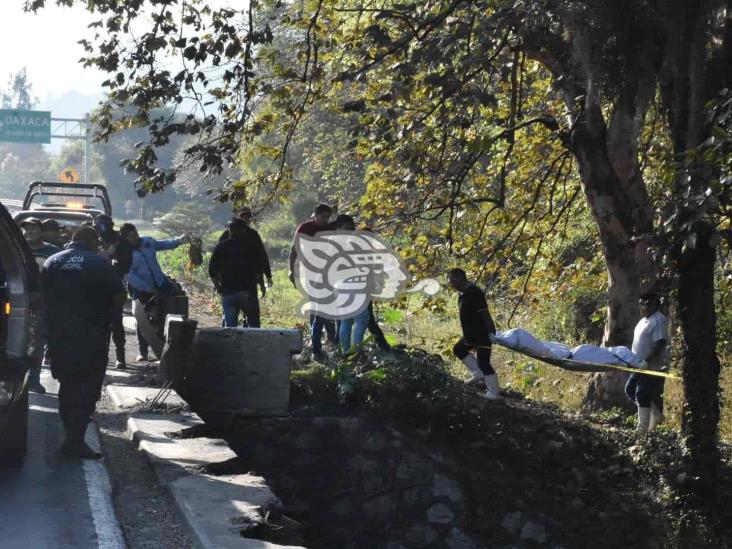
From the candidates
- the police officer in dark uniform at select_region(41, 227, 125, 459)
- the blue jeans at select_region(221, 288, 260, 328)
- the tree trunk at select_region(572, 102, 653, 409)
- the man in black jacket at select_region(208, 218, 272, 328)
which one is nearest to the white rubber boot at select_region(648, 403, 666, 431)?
the tree trunk at select_region(572, 102, 653, 409)

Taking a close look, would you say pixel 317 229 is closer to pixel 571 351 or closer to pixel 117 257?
pixel 117 257

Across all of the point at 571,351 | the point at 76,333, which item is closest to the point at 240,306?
the point at 571,351

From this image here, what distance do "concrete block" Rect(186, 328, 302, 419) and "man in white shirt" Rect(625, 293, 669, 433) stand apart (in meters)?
3.54

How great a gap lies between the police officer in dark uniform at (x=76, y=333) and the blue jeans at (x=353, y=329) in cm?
456

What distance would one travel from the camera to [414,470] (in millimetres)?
10680

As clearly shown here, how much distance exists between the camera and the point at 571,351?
11.8 meters

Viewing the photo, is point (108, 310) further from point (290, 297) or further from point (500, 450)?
point (290, 297)

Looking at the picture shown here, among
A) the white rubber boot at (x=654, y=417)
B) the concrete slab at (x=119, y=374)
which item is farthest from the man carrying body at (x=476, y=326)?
the concrete slab at (x=119, y=374)

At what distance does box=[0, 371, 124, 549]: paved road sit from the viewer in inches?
264

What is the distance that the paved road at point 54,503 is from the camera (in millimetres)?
6699

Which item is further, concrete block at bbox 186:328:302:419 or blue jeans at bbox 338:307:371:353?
blue jeans at bbox 338:307:371:353

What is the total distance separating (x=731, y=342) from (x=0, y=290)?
10575 mm

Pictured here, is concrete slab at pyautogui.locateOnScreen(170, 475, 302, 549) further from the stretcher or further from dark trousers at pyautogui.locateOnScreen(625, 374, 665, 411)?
dark trousers at pyautogui.locateOnScreen(625, 374, 665, 411)

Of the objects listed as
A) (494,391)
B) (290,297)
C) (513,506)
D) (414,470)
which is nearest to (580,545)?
(513,506)
